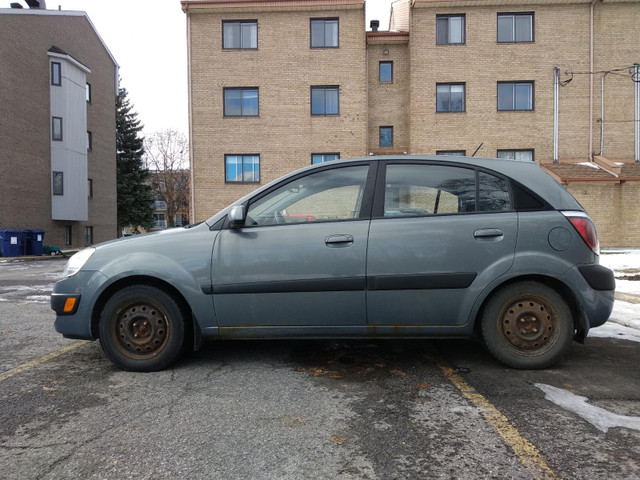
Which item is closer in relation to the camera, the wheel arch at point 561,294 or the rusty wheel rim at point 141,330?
the wheel arch at point 561,294

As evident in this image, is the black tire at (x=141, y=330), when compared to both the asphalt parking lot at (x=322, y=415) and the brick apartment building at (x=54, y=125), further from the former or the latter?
the brick apartment building at (x=54, y=125)

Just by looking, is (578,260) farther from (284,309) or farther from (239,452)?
(239,452)

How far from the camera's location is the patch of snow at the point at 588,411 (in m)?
2.70

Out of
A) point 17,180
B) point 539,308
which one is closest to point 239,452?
point 539,308

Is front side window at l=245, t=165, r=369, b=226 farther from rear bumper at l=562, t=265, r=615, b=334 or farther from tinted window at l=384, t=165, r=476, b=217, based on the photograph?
rear bumper at l=562, t=265, r=615, b=334

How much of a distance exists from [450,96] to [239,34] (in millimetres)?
9493

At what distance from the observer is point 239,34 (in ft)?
63.5

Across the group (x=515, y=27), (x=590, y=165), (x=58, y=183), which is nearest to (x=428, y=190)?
(x=590, y=165)

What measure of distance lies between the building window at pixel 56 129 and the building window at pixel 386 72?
1943cm

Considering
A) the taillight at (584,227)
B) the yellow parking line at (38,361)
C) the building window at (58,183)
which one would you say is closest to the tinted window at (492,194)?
the taillight at (584,227)

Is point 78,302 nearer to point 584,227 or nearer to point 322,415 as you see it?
point 322,415

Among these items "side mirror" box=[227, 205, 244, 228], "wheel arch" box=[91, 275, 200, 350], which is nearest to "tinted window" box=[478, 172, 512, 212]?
"side mirror" box=[227, 205, 244, 228]

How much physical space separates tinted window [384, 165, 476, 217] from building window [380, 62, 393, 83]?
17.8 metres

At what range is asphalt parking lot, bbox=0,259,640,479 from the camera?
7.47ft
